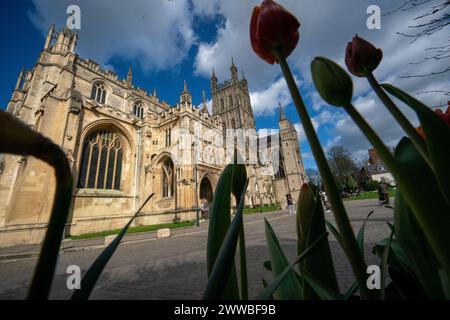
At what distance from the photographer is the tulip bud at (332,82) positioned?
0.57 m

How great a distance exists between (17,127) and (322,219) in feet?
2.70

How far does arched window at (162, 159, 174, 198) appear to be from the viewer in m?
16.8

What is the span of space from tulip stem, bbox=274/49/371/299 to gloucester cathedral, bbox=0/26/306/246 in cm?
1212

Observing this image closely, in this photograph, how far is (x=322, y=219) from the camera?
0.69m

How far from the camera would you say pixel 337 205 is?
0.54 meters

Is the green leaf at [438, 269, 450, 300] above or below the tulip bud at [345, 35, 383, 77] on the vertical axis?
below

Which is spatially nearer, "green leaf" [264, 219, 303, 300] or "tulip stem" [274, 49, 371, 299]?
"tulip stem" [274, 49, 371, 299]

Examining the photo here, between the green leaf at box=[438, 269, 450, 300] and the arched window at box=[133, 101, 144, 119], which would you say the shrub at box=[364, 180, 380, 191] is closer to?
the arched window at box=[133, 101, 144, 119]

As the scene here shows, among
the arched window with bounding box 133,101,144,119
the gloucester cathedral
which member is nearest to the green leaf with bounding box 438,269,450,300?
the gloucester cathedral

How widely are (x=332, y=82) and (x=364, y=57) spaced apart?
0.92 feet

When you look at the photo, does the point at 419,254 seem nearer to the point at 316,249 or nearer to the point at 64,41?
the point at 316,249
